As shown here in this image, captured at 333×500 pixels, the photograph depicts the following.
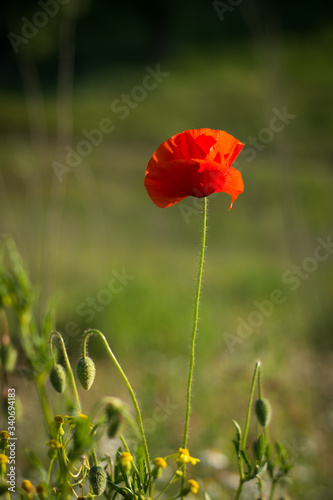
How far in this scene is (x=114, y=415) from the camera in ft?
1.60

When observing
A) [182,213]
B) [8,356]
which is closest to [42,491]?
[8,356]

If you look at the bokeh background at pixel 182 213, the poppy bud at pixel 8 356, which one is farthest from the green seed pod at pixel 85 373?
the bokeh background at pixel 182 213

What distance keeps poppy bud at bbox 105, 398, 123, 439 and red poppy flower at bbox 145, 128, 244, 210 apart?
0.98ft

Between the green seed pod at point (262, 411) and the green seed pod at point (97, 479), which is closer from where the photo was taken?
the green seed pod at point (97, 479)

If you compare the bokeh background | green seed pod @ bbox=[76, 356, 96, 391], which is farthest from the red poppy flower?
the bokeh background

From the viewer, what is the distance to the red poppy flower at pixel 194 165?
2.23 feet

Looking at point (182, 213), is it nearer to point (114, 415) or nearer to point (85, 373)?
point (85, 373)

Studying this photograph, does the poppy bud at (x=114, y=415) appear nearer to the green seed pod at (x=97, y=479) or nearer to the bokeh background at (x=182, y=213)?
the green seed pod at (x=97, y=479)

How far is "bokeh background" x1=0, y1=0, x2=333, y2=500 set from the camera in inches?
75.7

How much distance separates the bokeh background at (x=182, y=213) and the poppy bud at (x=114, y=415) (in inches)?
19.5

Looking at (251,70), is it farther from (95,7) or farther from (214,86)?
(95,7)

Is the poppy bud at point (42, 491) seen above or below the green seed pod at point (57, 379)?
below

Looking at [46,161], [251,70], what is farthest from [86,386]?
[251,70]

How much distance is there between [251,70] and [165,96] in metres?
1.60
